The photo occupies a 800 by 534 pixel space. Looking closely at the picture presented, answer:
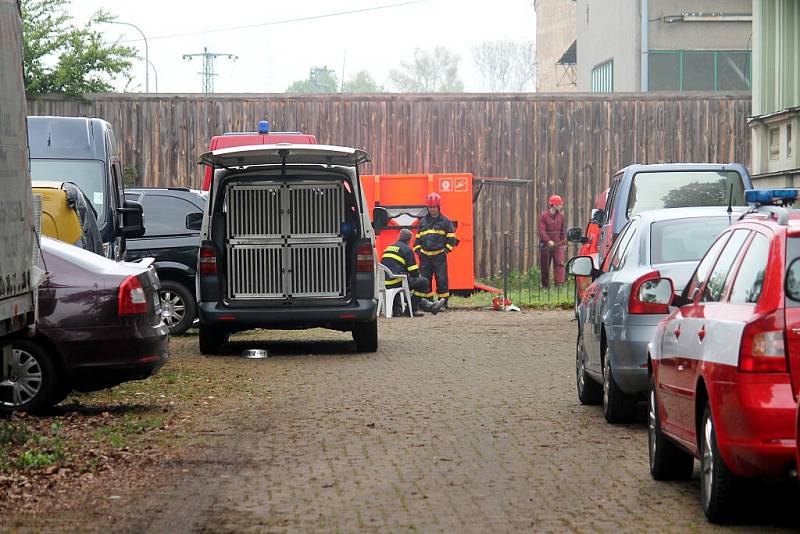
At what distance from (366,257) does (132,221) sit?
11.7ft

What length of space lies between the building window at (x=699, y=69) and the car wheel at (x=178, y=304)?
24709mm

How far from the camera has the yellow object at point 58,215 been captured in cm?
1519

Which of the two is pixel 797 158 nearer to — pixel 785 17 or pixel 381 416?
pixel 785 17

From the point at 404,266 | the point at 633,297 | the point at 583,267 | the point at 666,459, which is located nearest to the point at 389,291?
the point at 404,266

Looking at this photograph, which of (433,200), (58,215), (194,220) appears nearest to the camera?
(58,215)

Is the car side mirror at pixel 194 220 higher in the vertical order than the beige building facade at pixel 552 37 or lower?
lower

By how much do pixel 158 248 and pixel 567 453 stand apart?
11406 mm

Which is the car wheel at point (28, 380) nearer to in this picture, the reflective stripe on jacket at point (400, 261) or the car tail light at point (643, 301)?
the car tail light at point (643, 301)

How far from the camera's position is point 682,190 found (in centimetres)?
1773

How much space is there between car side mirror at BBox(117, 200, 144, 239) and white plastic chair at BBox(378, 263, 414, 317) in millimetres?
5743

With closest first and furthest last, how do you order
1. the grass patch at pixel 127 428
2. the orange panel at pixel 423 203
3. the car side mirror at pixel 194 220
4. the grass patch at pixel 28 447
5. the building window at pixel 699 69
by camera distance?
the grass patch at pixel 28 447
the grass patch at pixel 127 428
the car side mirror at pixel 194 220
the orange panel at pixel 423 203
the building window at pixel 699 69

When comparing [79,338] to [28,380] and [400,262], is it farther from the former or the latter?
[400,262]

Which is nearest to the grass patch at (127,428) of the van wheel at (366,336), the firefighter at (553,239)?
the van wheel at (366,336)

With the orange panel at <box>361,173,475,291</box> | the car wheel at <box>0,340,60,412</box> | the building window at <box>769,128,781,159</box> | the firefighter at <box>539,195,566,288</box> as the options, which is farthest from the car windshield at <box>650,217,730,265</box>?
the firefighter at <box>539,195,566,288</box>
